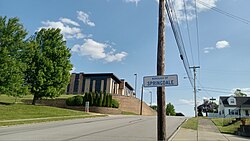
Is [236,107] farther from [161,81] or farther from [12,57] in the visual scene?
[161,81]

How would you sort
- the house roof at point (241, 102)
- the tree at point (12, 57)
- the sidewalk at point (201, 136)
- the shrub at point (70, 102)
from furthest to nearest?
the house roof at point (241, 102)
the shrub at point (70, 102)
the tree at point (12, 57)
the sidewalk at point (201, 136)

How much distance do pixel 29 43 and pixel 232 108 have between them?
5222 cm

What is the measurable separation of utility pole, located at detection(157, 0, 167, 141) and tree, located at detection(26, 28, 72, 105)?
2670cm

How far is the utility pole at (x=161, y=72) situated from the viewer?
8906 mm

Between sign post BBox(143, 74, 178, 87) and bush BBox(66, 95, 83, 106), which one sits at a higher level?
sign post BBox(143, 74, 178, 87)

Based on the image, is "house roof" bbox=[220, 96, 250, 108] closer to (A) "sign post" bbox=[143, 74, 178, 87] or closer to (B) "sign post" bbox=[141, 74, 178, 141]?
(B) "sign post" bbox=[141, 74, 178, 141]

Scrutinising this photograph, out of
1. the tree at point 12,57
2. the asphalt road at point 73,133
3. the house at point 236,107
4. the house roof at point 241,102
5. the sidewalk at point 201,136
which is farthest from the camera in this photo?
the house roof at point 241,102

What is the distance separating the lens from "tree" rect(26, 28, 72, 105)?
112ft

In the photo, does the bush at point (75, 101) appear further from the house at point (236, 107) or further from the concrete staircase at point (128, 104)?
the house at point (236, 107)

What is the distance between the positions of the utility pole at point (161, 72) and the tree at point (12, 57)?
78.8 ft

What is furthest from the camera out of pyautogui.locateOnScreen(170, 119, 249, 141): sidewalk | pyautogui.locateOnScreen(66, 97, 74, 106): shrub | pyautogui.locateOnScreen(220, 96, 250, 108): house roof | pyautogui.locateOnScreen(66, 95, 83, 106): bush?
pyautogui.locateOnScreen(220, 96, 250, 108): house roof

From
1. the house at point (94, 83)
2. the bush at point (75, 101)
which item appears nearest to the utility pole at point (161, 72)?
the bush at point (75, 101)

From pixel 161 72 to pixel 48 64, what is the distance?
92.1 feet

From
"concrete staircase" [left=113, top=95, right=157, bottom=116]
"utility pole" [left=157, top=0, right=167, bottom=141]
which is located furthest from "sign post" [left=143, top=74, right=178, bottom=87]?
"concrete staircase" [left=113, top=95, right=157, bottom=116]
